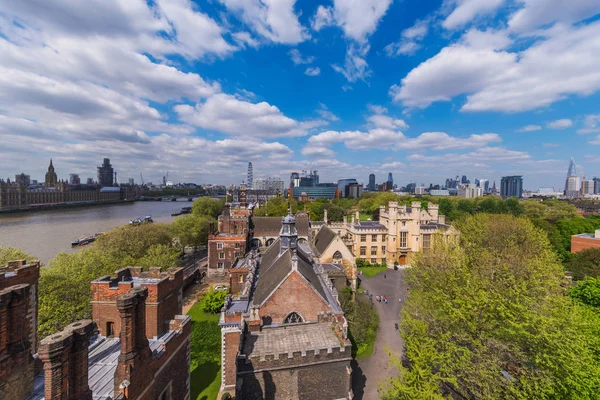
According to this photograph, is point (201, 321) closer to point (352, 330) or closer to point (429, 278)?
point (352, 330)

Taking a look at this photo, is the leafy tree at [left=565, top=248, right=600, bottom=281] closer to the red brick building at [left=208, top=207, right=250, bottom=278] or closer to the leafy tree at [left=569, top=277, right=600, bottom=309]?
the leafy tree at [left=569, top=277, right=600, bottom=309]

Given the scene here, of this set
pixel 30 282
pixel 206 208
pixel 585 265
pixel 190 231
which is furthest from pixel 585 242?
pixel 206 208

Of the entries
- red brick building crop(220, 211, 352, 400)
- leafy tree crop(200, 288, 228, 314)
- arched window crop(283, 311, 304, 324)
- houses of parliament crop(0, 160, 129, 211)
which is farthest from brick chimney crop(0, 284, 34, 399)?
houses of parliament crop(0, 160, 129, 211)

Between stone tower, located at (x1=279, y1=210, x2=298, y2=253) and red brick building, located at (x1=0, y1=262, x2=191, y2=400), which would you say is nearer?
red brick building, located at (x1=0, y1=262, x2=191, y2=400)

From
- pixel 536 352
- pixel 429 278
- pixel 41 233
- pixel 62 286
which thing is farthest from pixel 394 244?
pixel 41 233

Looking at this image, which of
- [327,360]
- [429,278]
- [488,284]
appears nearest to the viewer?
[327,360]

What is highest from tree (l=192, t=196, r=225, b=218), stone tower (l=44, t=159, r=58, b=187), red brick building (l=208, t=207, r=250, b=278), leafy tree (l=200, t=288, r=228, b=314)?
stone tower (l=44, t=159, r=58, b=187)

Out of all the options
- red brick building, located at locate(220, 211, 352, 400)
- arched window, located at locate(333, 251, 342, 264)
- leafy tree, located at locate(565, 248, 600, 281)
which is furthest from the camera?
arched window, located at locate(333, 251, 342, 264)

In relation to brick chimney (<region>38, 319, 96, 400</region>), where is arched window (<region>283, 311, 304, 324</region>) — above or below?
below
